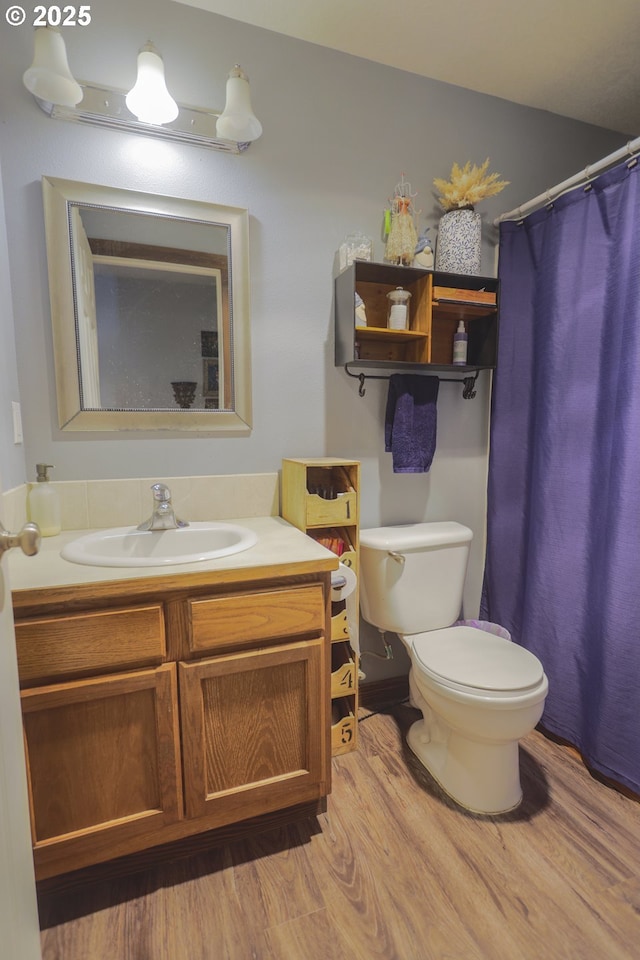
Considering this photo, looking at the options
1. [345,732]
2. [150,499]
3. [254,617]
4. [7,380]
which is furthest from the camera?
[345,732]

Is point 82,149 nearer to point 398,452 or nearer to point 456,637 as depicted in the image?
point 398,452

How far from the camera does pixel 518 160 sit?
1.86m

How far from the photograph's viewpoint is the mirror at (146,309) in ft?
4.48

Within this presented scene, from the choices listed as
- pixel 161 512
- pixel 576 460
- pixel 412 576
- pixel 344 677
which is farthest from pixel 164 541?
pixel 576 460

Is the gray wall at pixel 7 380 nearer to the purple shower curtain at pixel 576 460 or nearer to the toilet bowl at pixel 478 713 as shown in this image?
the toilet bowl at pixel 478 713

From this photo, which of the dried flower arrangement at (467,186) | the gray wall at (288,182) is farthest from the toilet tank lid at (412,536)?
the dried flower arrangement at (467,186)

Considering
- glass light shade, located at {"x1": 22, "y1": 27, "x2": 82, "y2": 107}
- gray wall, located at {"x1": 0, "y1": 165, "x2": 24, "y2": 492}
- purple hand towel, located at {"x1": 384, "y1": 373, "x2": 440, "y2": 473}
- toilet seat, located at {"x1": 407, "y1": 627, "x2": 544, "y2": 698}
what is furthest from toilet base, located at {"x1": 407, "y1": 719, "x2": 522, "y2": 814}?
glass light shade, located at {"x1": 22, "y1": 27, "x2": 82, "y2": 107}

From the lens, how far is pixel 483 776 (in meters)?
1.37

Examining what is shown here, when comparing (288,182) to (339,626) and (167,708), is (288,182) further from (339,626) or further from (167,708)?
(167,708)

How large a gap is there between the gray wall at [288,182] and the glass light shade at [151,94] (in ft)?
0.27

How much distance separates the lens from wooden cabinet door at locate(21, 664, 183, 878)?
39.2 inches

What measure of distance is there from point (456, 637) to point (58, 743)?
1.23 m

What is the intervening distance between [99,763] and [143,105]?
1.76 m

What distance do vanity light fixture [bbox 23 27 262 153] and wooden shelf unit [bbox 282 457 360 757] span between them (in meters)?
1.05
